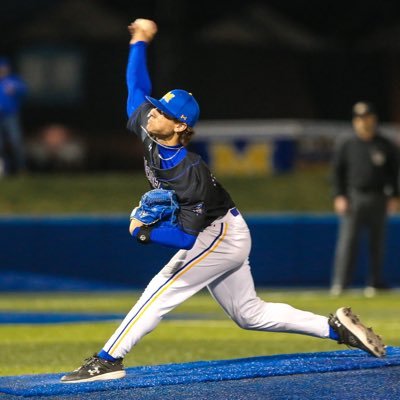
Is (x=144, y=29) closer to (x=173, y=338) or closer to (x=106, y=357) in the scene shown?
(x=106, y=357)

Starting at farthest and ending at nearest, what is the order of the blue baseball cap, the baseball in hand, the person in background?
the person in background, the baseball in hand, the blue baseball cap

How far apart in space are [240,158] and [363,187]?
25.9 ft

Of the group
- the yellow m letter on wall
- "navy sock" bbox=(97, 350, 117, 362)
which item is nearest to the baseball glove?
"navy sock" bbox=(97, 350, 117, 362)

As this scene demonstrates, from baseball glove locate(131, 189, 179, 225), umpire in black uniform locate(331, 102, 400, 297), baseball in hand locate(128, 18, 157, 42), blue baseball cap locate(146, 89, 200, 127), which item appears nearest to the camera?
baseball glove locate(131, 189, 179, 225)

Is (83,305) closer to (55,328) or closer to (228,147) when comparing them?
(55,328)

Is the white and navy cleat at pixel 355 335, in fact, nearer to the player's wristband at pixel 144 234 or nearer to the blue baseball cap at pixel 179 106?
the player's wristband at pixel 144 234

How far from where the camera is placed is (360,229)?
1509cm

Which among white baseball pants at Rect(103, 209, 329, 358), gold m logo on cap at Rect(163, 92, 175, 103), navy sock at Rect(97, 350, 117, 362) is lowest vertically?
navy sock at Rect(97, 350, 117, 362)

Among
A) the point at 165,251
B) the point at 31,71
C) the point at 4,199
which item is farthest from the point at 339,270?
the point at 31,71

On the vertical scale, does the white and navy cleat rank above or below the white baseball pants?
below

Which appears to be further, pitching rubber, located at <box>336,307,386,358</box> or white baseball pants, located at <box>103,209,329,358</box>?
pitching rubber, located at <box>336,307,386,358</box>

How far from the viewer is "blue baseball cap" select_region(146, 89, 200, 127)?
25.3 ft

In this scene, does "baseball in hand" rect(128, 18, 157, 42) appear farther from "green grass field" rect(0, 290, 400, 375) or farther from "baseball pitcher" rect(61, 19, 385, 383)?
"green grass field" rect(0, 290, 400, 375)

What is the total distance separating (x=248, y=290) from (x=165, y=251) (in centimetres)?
880
